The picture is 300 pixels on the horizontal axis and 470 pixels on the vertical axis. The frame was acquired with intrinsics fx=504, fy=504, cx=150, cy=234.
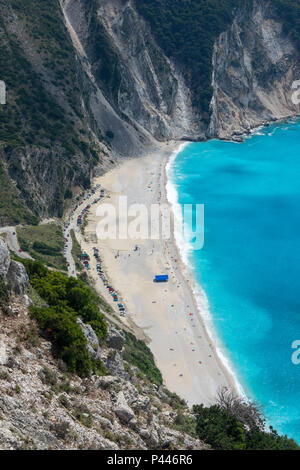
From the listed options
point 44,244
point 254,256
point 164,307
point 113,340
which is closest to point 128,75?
point 254,256

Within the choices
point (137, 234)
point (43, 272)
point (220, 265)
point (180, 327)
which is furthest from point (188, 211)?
point (43, 272)

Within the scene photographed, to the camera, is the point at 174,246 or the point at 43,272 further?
the point at 174,246

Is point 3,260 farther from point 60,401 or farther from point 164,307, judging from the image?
point 164,307

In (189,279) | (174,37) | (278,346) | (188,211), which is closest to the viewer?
(278,346)

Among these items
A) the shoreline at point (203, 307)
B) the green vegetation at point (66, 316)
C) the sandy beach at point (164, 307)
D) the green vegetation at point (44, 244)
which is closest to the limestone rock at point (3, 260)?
the green vegetation at point (66, 316)

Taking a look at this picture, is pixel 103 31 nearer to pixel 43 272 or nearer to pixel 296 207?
pixel 296 207

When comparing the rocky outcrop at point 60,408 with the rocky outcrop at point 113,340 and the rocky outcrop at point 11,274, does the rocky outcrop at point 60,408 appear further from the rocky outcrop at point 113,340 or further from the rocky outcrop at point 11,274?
the rocky outcrop at point 113,340
